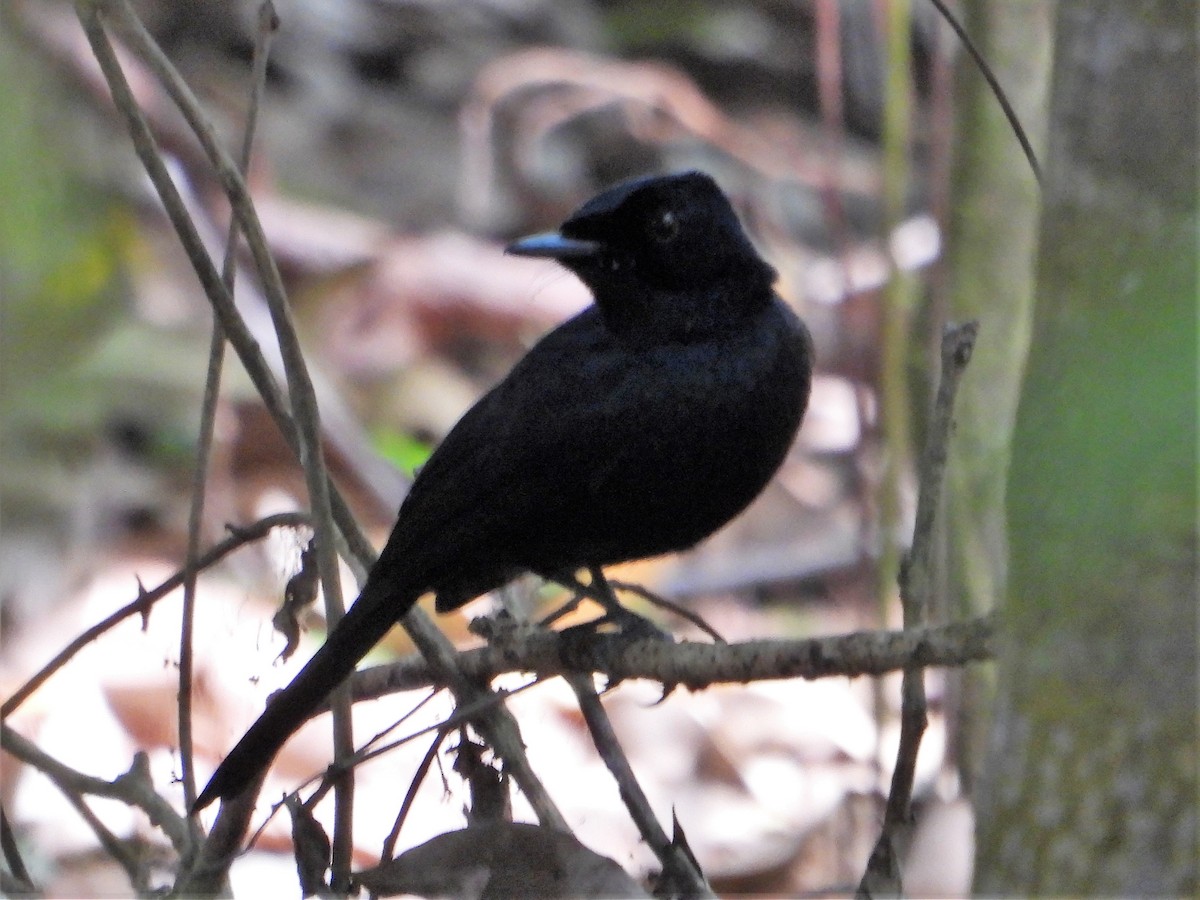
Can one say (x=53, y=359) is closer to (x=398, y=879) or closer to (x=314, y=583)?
(x=314, y=583)

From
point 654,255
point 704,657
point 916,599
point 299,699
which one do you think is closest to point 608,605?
point 654,255

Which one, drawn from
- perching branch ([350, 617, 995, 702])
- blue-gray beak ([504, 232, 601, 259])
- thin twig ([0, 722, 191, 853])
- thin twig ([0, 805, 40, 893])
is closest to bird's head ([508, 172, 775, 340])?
blue-gray beak ([504, 232, 601, 259])

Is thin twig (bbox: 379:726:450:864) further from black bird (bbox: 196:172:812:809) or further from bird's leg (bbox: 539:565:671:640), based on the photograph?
bird's leg (bbox: 539:565:671:640)

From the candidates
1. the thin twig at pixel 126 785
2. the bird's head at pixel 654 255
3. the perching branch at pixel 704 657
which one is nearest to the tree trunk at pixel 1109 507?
the perching branch at pixel 704 657

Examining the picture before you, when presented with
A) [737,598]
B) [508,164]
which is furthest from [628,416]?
[508,164]

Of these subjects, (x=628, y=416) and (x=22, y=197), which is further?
(x=22, y=197)

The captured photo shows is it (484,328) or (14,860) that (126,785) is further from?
(484,328)
